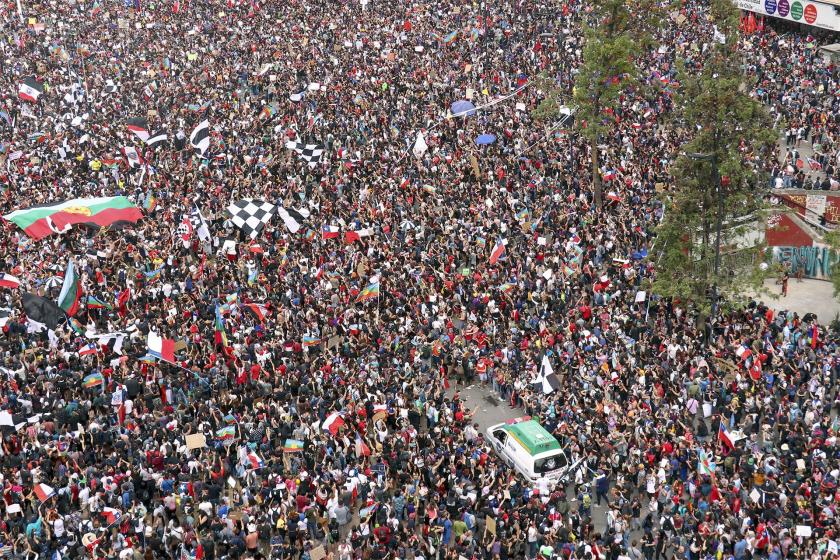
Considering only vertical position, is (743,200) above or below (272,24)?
above

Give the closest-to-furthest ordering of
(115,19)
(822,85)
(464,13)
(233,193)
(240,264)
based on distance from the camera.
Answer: (240,264)
(233,193)
(822,85)
(464,13)
(115,19)

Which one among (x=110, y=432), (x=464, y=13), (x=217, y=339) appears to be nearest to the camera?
(x=110, y=432)

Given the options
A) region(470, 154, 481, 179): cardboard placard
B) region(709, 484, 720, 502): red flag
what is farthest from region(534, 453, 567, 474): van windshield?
region(470, 154, 481, 179): cardboard placard

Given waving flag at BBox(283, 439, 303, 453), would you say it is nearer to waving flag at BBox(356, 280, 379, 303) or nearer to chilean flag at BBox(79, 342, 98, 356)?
Result: chilean flag at BBox(79, 342, 98, 356)

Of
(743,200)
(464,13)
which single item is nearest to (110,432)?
(743,200)

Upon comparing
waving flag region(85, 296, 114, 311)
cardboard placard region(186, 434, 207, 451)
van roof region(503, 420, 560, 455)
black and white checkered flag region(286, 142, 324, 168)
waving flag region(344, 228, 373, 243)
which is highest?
van roof region(503, 420, 560, 455)

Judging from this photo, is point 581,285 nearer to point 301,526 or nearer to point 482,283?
point 482,283
